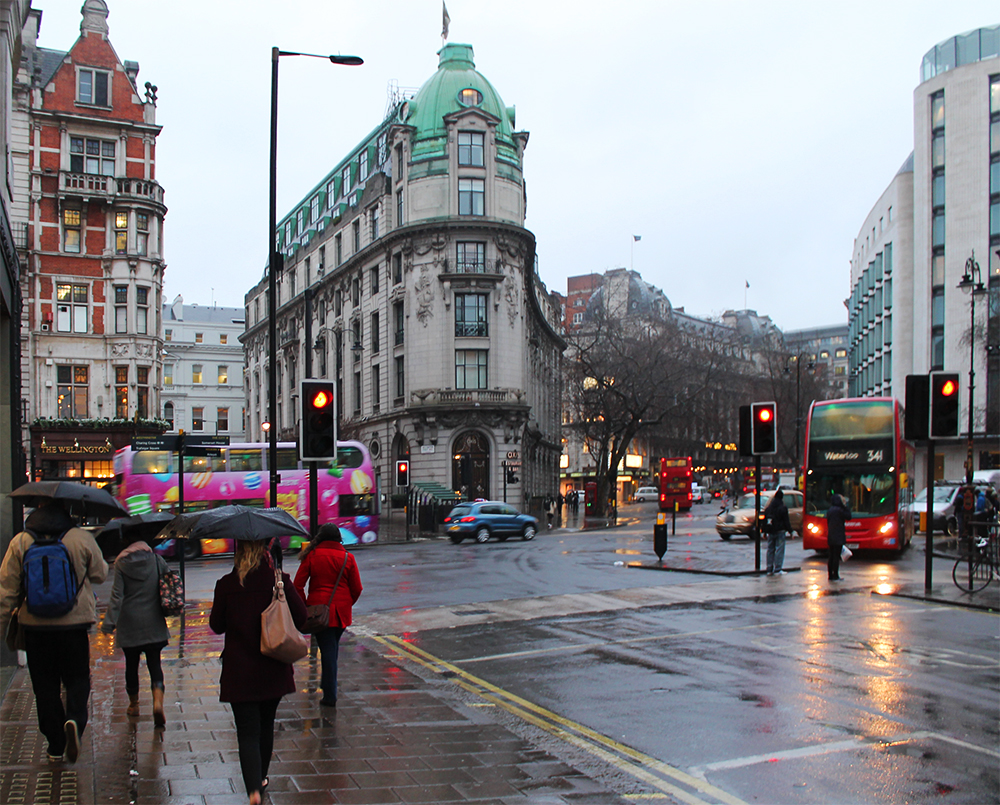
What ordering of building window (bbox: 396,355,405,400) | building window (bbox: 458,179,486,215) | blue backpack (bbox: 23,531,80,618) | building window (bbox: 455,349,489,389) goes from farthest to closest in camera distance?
building window (bbox: 396,355,405,400)
building window (bbox: 458,179,486,215)
building window (bbox: 455,349,489,389)
blue backpack (bbox: 23,531,80,618)

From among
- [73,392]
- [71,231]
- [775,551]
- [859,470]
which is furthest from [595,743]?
[71,231]

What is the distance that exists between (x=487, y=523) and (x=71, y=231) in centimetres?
2472

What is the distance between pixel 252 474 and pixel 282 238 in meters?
55.4

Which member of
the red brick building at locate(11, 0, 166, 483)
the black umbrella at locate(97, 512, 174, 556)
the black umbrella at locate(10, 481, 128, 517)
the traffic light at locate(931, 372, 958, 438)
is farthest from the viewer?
the red brick building at locate(11, 0, 166, 483)

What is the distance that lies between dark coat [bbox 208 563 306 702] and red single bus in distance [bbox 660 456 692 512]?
5359 centimetres

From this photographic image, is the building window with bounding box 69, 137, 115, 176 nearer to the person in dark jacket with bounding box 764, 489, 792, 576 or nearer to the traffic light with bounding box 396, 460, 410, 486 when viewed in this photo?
the traffic light with bounding box 396, 460, 410, 486

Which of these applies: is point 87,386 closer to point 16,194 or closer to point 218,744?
point 16,194

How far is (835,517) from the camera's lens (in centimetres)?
1948

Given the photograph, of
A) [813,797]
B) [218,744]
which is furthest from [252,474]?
[813,797]

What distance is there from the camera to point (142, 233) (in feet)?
147

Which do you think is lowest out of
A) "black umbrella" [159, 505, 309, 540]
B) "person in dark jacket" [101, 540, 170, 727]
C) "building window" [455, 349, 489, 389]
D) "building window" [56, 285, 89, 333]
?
"person in dark jacket" [101, 540, 170, 727]

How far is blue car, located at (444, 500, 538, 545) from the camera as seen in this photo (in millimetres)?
35625

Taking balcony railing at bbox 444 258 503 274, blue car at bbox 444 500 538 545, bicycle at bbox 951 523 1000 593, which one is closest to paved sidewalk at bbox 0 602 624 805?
bicycle at bbox 951 523 1000 593

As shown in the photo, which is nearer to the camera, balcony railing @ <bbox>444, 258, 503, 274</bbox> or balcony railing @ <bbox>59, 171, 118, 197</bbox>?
balcony railing @ <bbox>59, 171, 118, 197</bbox>
